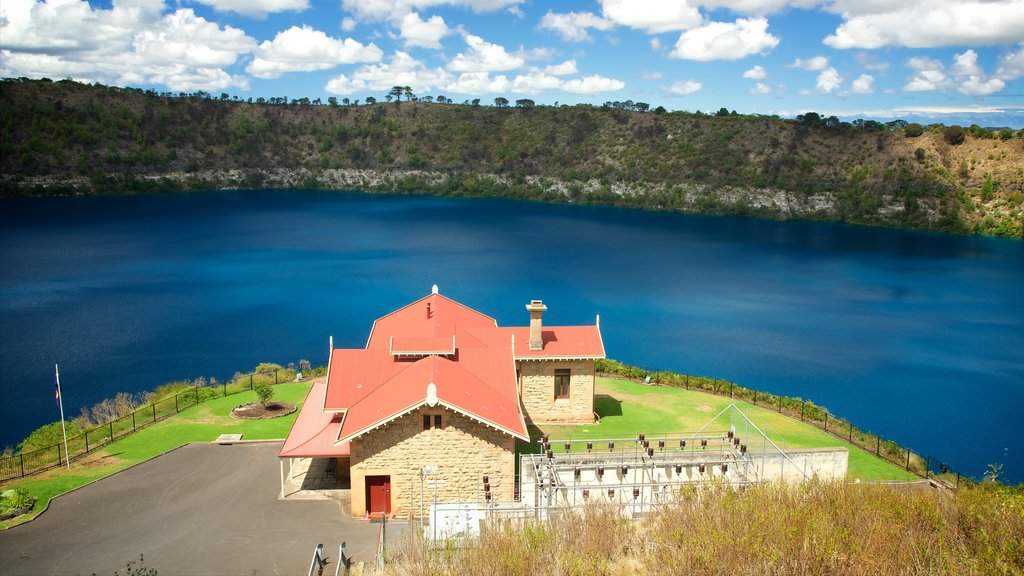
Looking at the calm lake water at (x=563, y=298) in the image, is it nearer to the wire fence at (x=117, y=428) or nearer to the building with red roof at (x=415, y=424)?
the wire fence at (x=117, y=428)

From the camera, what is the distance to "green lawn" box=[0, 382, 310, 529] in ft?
89.4

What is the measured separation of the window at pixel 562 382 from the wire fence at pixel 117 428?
15.9 metres

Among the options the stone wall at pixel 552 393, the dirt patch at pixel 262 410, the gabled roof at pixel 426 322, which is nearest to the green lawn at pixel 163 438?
the dirt patch at pixel 262 410

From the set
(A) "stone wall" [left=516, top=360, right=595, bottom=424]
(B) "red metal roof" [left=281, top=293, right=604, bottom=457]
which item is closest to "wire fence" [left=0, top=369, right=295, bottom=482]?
(B) "red metal roof" [left=281, top=293, right=604, bottom=457]

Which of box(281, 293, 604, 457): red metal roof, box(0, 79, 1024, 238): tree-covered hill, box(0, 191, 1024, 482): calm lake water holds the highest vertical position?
box(0, 79, 1024, 238): tree-covered hill

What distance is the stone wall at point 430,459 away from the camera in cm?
2505

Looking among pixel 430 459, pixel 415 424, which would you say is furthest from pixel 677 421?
pixel 415 424

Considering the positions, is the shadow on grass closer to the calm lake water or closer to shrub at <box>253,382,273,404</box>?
the calm lake water

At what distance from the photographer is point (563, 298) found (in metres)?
71.2

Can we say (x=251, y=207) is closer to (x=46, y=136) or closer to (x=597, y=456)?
(x=46, y=136)

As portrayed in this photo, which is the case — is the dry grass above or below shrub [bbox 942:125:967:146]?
below

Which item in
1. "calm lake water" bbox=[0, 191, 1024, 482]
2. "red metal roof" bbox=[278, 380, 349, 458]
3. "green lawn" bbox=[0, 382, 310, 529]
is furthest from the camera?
"calm lake water" bbox=[0, 191, 1024, 482]

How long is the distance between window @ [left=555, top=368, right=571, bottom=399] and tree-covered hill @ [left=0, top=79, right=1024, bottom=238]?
105 metres

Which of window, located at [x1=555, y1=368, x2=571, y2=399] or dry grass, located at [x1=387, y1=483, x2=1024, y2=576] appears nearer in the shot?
dry grass, located at [x1=387, y1=483, x2=1024, y2=576]
